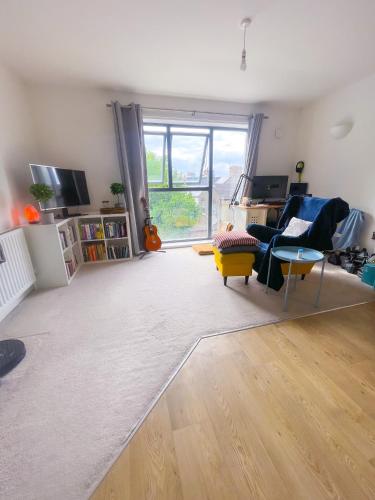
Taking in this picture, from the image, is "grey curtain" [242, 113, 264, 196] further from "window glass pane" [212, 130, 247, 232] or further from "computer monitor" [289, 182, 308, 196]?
"computer monitor" [289, 182, 308, 196]

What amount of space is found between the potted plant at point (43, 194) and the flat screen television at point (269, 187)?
2.93 metres

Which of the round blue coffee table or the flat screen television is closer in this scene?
the round blue coffee table

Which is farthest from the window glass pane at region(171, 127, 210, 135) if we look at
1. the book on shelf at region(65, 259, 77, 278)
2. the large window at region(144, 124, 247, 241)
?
the book on shelf at region(65, 259, 77, 278)

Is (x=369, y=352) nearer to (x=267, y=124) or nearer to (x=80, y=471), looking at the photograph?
(x=80, y=471)

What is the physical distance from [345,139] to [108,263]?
3771 mm

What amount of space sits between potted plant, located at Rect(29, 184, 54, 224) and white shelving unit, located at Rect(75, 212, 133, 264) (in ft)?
2.07

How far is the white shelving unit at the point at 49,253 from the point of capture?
2.32 metres

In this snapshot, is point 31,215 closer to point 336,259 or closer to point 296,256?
point 296,256

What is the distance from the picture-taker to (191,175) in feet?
12.3

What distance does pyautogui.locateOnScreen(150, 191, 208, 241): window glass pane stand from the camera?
374 cm

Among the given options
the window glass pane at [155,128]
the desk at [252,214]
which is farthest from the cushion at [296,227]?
the window glass pane at [155,128]

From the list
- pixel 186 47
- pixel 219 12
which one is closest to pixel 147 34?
pixel 186 47

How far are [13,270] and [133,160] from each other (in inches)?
81.3

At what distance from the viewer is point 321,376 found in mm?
1338
